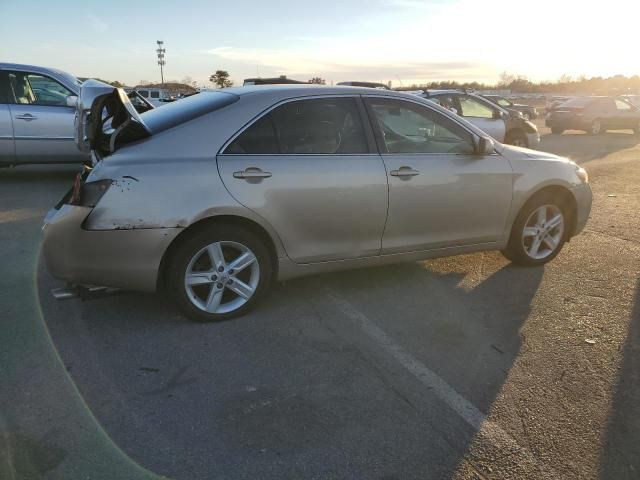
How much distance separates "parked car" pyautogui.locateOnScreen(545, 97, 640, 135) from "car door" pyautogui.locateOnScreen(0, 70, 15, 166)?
19.1 meters

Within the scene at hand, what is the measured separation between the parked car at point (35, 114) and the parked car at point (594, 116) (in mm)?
18260

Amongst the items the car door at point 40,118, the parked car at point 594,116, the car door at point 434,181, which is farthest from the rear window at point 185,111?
the parked car at point 594,116

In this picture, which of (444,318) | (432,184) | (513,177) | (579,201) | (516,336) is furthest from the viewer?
(579,201)

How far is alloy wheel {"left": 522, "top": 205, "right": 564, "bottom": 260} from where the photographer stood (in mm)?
5008

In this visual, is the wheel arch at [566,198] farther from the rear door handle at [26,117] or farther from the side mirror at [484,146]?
the rear door handle at [26,117]

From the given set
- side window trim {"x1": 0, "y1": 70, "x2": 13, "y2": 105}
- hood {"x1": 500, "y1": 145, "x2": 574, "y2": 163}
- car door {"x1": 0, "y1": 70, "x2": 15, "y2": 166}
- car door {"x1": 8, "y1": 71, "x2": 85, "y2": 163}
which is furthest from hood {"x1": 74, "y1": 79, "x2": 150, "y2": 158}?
side window trim {"x1": 0, "y1": 70, "x2": 13, "y2": 105}

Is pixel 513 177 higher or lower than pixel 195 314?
higher

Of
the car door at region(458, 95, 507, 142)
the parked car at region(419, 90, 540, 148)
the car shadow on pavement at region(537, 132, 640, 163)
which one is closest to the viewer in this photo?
the parked car at region(419, 90, 540, 148)

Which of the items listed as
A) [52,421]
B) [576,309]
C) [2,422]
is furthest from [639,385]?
[2,422]

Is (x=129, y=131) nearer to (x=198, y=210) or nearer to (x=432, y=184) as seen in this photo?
(x=198, y=210)

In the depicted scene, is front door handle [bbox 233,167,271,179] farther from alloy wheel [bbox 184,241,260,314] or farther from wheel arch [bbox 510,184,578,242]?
wheel arch [bbox 510,184,578,242]

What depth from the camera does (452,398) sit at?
2.99 m

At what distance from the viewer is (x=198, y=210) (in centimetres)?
353

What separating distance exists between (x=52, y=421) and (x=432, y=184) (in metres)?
3.08
